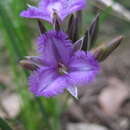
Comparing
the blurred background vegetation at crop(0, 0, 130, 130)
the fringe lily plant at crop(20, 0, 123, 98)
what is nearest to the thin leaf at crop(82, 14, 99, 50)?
the fringe lily plant at crop(20, 0, 123, 98)

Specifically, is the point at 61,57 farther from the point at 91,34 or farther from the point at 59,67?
the point at 91,34

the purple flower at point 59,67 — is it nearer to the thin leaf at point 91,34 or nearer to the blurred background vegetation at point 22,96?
the thin leaf at point 91,34

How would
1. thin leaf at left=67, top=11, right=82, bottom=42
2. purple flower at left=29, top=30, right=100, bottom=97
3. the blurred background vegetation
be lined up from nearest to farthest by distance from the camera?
purple flower at left=29, top=30, right=100, bottom=97 → thin leaf at left=67, top=11, right=82, bottom=42 → the blurred background vegetation

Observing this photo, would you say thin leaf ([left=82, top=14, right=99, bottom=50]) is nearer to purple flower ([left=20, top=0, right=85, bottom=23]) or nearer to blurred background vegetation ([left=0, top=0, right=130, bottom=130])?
purple flower ([left=20, top=0, right=85, bottom=23])

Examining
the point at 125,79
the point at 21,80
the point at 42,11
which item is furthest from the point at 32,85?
the point at 125,79

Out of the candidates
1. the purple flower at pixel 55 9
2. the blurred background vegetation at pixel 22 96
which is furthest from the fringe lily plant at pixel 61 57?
the blurred background vegetation at pixel 22 96

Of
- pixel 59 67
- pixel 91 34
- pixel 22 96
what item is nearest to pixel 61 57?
pixel 59 67

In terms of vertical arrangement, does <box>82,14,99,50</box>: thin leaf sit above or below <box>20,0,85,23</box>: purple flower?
below
